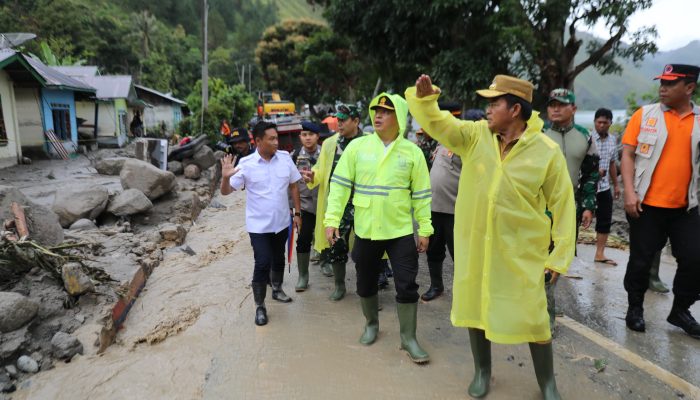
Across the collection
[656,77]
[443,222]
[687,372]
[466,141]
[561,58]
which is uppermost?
[561,58]

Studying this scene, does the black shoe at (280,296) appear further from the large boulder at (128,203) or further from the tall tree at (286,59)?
the tall tree at (286,59)

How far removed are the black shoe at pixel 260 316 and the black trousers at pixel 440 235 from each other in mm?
1673

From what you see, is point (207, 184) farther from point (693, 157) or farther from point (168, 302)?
point (693, 157)

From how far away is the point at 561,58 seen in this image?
988 centimetres

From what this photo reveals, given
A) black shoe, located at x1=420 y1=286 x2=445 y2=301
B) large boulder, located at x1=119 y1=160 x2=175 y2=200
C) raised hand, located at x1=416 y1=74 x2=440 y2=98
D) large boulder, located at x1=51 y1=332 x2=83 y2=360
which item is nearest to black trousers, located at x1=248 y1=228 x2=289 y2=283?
large boulder, located at x1=51 y1=332 x2=83 y2=360

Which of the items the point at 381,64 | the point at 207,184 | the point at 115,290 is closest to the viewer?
the point at 115,290

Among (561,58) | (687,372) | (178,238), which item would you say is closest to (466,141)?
(687,372)

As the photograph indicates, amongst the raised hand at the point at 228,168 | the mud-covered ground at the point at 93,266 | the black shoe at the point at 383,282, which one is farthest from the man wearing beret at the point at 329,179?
the mud-covered ground at the point at 93,266

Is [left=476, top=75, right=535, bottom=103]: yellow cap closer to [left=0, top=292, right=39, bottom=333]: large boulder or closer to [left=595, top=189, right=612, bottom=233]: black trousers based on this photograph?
[left=0, top=292, right=39, bottom=333]: large boulder

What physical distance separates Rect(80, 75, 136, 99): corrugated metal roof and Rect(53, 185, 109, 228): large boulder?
15.9 meters

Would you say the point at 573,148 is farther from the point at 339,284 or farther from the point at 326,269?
the point at 326,269

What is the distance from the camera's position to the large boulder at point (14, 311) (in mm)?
3193

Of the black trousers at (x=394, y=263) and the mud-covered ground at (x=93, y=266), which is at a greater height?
the black trousers at (x=394, y=263)

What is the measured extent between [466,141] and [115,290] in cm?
349
